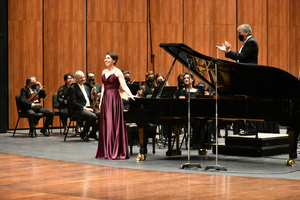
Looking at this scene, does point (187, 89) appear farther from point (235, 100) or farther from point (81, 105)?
point (235, 100)

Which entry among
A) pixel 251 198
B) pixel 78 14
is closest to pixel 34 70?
pixel 78 14

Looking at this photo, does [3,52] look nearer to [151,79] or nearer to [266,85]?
[151,79]

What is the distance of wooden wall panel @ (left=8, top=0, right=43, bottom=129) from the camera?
10.4m

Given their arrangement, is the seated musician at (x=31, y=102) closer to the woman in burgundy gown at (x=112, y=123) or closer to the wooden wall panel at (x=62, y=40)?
the wooden wall panel at (x=62, y=40)

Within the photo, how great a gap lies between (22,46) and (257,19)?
20.4 ft

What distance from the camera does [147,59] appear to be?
38.1ft

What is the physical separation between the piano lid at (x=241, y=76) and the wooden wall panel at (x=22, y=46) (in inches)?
223

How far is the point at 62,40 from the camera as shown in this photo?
428 inches

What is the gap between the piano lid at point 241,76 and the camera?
5.15 m

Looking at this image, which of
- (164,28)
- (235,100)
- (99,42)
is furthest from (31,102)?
(235,100)

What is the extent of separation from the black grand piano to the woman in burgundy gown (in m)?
0.25

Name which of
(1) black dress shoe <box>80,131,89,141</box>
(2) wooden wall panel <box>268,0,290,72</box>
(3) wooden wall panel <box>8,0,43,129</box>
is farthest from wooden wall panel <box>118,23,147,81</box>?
(2) wooden wall panel <box>268,0,290,72</box>

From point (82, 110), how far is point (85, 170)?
3.30m

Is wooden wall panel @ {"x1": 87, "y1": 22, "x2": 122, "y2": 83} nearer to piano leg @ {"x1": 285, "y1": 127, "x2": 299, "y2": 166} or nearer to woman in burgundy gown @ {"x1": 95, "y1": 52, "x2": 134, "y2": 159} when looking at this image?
woman in burgundy gown @ {"x1": 95, "y1": 52, "x2": 134, "y2": 159}
